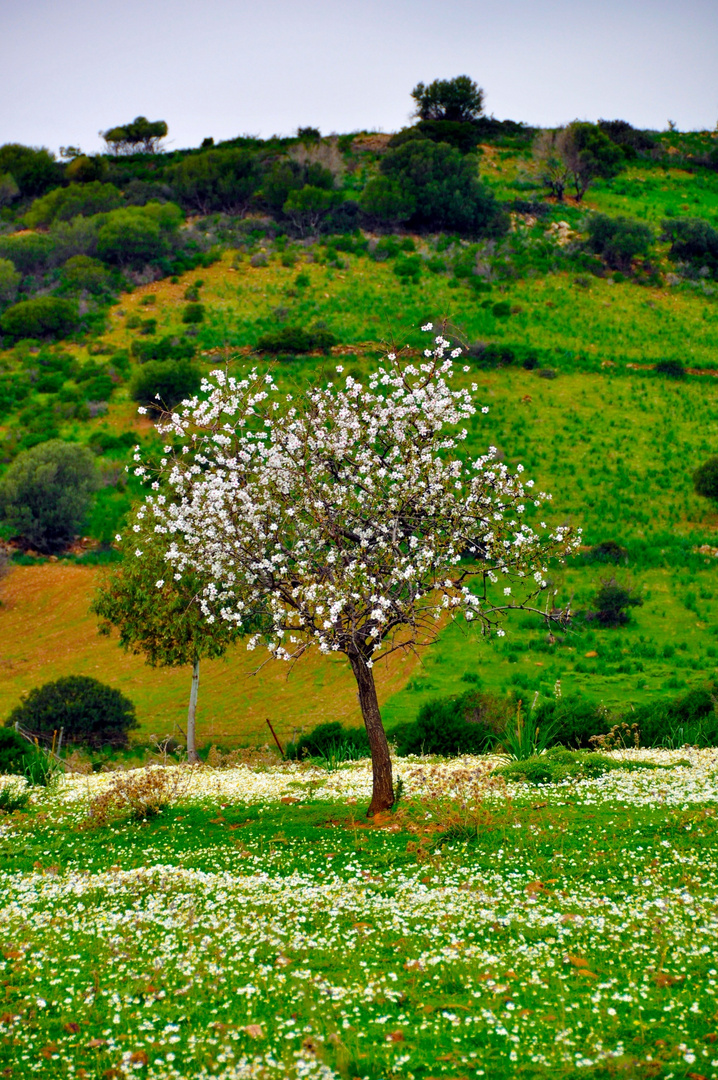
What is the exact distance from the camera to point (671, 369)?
5444 centimetres

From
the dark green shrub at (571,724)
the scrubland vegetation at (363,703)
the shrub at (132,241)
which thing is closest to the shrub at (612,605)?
the scrubland vegetation at (363,703)

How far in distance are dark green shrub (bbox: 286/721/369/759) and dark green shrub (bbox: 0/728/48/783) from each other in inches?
201

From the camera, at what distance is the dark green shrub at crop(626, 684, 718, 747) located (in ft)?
56.5

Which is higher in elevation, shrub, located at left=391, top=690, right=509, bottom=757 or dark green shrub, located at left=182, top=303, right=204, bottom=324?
dark green shrub, located at left=182, top=303, right=204, bottom=324

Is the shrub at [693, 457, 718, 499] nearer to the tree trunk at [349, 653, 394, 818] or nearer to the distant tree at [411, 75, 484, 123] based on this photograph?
the tree trunk at [349, 653, 394, 818]

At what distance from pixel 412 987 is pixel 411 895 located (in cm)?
201

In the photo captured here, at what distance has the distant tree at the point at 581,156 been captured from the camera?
287ft

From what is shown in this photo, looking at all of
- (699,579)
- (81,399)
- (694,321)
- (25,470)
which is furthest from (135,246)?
(699,579)

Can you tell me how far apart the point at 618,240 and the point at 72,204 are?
157 feet

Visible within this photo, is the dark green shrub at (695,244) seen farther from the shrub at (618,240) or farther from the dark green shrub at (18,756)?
the dark green shrub at (18,756)

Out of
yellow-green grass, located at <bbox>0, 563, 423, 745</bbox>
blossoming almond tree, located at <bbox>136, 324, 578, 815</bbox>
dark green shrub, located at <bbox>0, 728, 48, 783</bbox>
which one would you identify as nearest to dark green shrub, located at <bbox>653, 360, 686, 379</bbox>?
yellow-green grass, located at <bbox>0, 563, 423, 745</bbox>

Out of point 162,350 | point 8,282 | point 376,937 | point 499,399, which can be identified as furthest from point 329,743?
point 8,282

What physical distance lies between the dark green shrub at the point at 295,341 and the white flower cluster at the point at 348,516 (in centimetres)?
4362

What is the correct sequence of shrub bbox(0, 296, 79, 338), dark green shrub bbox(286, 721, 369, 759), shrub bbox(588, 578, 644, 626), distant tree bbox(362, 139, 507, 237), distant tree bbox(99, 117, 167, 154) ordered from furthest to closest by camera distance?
distant tree bbox(99, 117, 167, 154) → distant tree bbox(362, 139, 507, 237) → shrub bbox(0, 296, 79, 338) → shrub bbox(588, 578, 644, 626) → dark green shrub bbox(286, 721, 369, 759)
